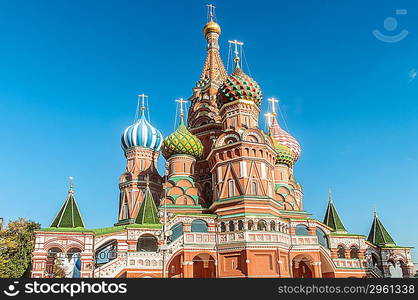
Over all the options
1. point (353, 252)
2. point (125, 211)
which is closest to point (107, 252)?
point (125, 211)

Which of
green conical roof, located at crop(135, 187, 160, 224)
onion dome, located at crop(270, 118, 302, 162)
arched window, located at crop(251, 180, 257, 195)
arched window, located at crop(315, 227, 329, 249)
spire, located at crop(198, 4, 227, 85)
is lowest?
arched window, located at crop(315, 227, 329, 249)

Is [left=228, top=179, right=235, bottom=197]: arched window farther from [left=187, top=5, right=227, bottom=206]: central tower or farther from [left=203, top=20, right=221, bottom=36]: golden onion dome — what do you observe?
[left=203, top=20, right=221, bottom=36]: golden onion dome

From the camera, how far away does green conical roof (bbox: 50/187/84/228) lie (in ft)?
84.8

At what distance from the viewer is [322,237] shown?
30500 millimetres

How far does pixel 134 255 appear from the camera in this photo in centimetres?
2450

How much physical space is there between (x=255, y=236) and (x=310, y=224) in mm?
5079

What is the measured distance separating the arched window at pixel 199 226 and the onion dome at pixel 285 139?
1300cm

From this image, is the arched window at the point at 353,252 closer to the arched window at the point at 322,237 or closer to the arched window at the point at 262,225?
the arched window at the point at 322,237

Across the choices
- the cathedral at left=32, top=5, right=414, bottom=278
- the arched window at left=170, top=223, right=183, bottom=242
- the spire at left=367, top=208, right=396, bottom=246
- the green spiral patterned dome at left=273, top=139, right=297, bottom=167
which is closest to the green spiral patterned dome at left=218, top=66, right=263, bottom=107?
the cathedral at left=32, top=5, right=414, bottom=278

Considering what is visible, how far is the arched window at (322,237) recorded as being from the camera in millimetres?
30172

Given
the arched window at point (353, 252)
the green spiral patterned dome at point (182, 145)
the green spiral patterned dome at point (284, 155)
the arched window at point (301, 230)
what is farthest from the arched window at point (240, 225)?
the green spiral patterned dome at point (284, 155)

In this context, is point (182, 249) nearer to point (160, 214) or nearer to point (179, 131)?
point (160, 214)

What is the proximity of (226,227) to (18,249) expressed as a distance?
1436 centimetres

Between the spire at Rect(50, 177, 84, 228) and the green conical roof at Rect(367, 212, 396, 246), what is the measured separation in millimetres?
22719
